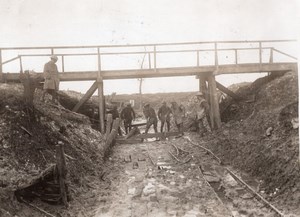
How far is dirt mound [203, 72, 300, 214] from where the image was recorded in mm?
6918

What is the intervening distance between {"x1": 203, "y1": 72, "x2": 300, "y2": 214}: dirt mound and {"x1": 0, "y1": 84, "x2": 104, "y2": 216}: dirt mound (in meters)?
3.85

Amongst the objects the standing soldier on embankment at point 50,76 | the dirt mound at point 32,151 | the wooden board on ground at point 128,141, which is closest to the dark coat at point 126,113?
the wooden board on ground at point 128,141

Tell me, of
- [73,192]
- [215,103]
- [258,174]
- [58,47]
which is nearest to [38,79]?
[58,47]

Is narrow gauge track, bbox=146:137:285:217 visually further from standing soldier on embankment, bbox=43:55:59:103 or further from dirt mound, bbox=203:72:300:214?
standing soldier on embankment, bbox=43:55:59:103

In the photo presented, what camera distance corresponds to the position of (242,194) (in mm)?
7273

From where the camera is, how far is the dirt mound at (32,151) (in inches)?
238

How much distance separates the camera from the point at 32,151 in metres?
7.23

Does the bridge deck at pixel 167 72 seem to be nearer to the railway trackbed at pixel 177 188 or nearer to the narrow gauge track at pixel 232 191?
the railway trackbed at pixel 177 188

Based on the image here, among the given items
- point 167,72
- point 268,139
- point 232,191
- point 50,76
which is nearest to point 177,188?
point 232,191

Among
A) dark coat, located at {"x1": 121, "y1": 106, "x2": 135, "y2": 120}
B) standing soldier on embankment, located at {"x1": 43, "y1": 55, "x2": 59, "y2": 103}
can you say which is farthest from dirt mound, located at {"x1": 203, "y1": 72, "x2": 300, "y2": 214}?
standing soldier on embankment, located at {"x1": 43, "y1": 55, "x2": 59, "y2": 103}

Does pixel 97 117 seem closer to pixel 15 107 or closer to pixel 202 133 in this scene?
pixel 202 133

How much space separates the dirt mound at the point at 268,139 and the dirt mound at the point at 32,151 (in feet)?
12.6

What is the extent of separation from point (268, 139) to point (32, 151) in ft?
19.3

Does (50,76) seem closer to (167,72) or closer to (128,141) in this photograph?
(128,141)
